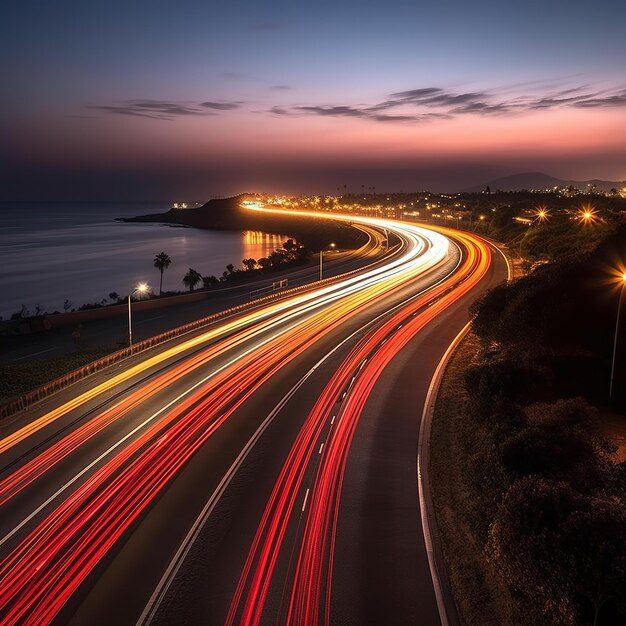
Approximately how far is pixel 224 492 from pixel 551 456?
34.2 feet

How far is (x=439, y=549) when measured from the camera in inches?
542

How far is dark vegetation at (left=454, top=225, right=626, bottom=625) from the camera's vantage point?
10.6 m

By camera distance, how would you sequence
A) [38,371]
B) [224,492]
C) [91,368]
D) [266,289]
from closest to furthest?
[224,492] < [91,368] < [38,371] < [266,289]

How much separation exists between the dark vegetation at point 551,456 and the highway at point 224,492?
2.27 m

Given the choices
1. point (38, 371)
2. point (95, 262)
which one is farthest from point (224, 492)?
point (95, 262)

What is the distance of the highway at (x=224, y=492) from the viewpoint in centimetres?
1206

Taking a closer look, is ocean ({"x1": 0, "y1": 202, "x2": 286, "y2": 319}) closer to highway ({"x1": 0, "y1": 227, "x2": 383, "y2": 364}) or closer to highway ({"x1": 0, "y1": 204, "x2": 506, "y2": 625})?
highway ({"x1": 0, "y1": 227, "x2": 383, "y2": 364})

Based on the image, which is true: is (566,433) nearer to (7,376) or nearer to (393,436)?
(393,436)

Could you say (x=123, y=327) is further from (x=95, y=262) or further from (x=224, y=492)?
(x=95, y=262)

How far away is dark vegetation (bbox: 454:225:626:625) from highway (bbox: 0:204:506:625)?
2.27 meters

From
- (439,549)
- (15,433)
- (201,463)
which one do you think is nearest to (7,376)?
(15,433)

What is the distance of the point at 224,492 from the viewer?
16609mm

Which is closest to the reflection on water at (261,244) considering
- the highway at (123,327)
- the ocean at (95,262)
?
the ocean at (95,262)

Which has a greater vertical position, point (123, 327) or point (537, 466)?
point (537, 466)
